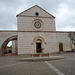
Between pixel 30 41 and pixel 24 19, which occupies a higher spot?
pixel 24 19

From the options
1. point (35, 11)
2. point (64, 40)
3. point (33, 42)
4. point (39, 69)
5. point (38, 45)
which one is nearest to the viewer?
point (39, 69)

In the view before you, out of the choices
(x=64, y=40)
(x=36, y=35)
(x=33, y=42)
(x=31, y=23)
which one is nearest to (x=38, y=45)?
(x=33, y=42)

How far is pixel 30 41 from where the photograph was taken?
59.1 ft

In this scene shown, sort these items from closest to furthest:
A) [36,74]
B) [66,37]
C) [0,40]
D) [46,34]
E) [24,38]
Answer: [36,74], [0,40], [24,38], [46,34], [66,37]

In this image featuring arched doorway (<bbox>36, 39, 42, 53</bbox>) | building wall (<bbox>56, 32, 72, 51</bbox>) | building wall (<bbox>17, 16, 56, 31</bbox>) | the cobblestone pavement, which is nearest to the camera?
the cobblestone pavement

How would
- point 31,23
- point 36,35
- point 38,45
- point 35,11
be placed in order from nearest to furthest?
point 36,35
point 31,23
point 38,45
point 35,11

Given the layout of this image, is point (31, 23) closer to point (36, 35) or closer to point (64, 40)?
point (36, 35)

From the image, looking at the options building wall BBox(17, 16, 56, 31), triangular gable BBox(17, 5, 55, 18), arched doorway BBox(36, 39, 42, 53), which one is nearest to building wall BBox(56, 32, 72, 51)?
building wall BBox(17, 16, 56, 31)

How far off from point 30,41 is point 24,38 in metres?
1.45

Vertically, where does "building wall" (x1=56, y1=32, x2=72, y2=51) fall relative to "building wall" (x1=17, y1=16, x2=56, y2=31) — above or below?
below

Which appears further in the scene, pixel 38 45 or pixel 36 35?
pixel 38 45

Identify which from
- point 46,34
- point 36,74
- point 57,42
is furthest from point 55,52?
point 36,74

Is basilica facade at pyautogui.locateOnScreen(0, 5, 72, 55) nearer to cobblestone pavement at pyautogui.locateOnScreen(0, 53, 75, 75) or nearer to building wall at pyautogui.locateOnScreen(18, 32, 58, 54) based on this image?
building wall at pyautogui.locateOnScreen(18, 32, 58, 54)

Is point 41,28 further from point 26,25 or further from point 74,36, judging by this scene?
point 74,36
